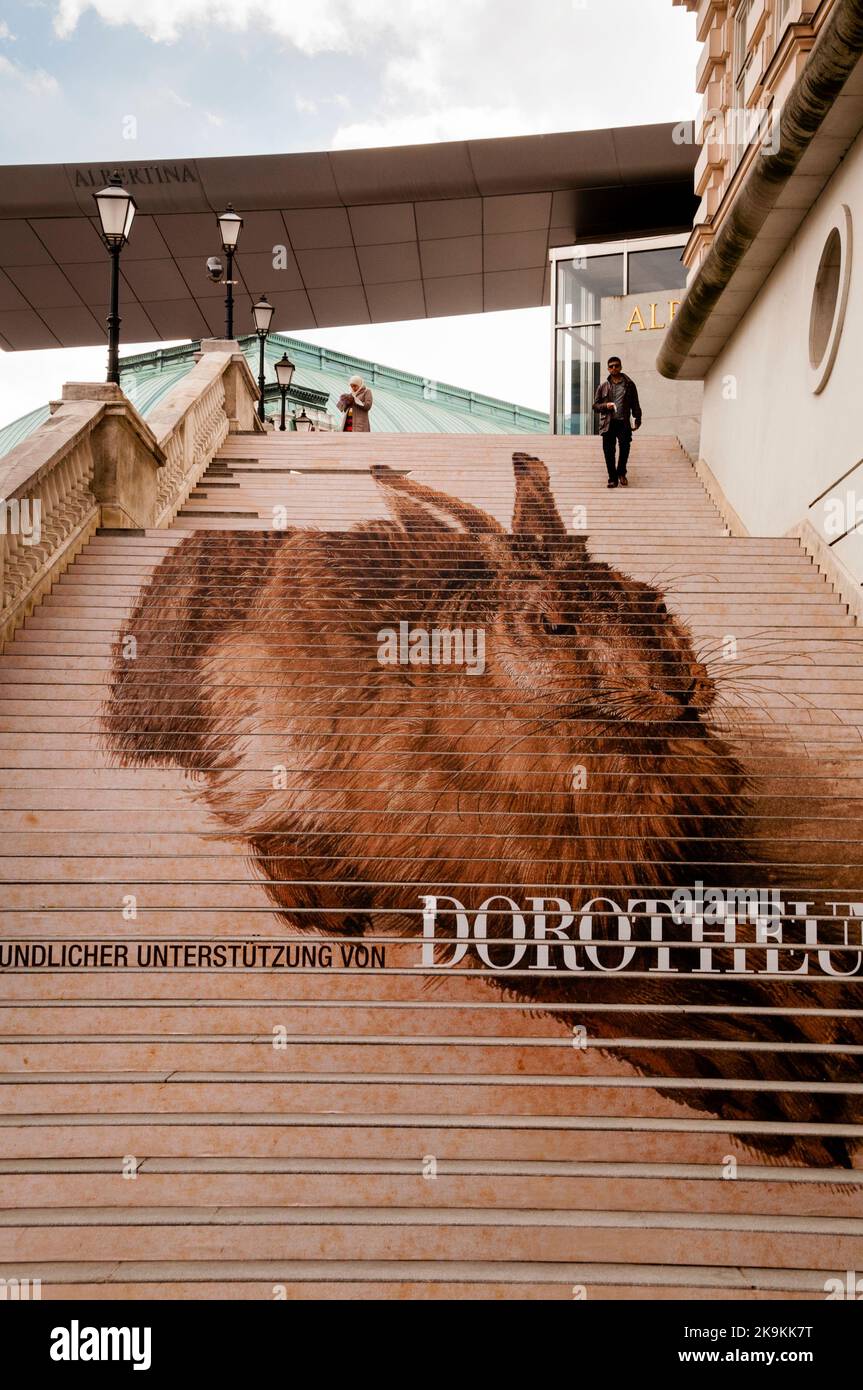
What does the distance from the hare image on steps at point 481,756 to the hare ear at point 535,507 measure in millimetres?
968

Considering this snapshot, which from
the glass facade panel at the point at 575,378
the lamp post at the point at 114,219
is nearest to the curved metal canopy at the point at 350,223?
the glass facade panel at the point at 575,378

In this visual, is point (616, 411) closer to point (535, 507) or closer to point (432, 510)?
point (535, 507)

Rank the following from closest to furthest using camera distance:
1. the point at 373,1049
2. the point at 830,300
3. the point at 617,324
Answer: the point at 373,1049, the point at 830,300, the point at 617,324

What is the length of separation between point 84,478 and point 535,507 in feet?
16.3

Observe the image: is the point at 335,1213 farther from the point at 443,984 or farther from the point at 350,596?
the point at 350,596

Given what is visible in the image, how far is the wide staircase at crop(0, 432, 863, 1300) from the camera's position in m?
4.64

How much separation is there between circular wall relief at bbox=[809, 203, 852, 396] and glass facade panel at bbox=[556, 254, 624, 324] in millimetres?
15329

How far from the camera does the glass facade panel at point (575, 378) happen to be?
2573cm

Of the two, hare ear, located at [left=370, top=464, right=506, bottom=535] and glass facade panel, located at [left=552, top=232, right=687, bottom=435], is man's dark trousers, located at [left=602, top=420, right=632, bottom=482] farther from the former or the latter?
glass facade panel, located at [left=552, top=232, right=687, bottom=435]

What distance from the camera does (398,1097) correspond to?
17.5 ft

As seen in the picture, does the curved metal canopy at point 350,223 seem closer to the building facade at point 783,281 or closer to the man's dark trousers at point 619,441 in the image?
the building facade at point 783,281

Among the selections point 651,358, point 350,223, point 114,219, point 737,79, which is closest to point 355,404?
point 651,358

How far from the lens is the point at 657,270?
2541cm

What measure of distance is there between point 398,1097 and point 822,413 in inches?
313
